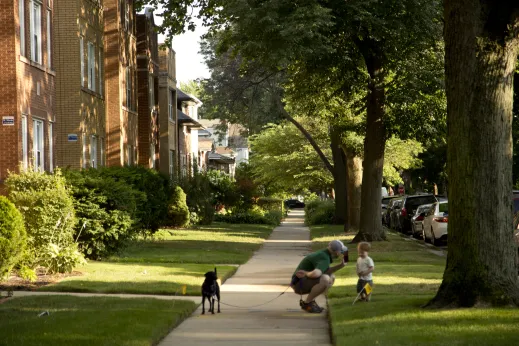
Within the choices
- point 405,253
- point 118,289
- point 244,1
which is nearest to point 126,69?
point 244,1

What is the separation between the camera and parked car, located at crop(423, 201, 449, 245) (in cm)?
3125

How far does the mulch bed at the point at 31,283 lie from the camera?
16875 millimetres

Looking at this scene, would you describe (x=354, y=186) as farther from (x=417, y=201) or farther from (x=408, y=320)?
(x=408, y=320)

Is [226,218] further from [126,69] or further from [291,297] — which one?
[291,297]

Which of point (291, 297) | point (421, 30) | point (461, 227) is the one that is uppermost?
point (421, 30)

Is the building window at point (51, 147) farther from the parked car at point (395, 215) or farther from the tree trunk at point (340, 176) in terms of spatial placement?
the parked car at point (395, 215)

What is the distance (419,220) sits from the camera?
37125 mm

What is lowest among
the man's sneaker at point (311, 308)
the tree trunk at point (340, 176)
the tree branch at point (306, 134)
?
the man's sneaker at point (311, 308)

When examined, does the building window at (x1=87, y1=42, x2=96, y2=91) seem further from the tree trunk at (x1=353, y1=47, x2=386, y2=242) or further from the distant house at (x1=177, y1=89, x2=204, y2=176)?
the distant house at (x1=177, y1=89, x2=204, y2=176)

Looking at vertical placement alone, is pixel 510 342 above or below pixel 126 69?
below

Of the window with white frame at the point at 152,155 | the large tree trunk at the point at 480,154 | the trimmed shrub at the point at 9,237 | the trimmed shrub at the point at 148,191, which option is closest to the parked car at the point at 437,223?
Answer: the trimmed shrub at the point at 148,191

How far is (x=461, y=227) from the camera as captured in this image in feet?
41.5

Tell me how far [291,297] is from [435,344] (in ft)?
22.6

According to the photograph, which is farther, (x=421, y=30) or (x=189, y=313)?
(x=421, y=30)
